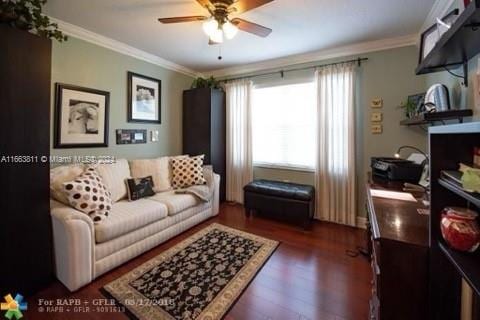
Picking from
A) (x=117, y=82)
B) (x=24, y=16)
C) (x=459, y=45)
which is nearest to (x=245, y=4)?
(x=459, y=45)

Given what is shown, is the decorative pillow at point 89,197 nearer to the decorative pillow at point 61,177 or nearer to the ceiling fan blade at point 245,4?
the decorative pillow at point 61,177

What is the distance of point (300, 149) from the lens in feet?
11.8

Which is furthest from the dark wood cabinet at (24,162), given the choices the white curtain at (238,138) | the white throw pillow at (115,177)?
the white curtain at (238,138)

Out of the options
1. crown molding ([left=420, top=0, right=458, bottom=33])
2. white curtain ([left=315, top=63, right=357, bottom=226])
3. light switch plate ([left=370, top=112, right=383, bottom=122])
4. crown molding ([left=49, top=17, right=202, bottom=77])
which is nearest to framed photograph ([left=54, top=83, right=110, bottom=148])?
crown molding ([left=49, top=17, right=202, bottom=77])

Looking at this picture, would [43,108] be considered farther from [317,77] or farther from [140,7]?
[317,77]

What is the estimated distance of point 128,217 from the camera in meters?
2.17

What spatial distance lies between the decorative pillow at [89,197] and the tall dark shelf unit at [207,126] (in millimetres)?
1910

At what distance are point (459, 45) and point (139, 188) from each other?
317cm

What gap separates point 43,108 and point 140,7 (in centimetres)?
130

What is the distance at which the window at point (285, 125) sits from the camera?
3.48m

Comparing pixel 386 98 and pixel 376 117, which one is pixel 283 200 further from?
pixel 386 98

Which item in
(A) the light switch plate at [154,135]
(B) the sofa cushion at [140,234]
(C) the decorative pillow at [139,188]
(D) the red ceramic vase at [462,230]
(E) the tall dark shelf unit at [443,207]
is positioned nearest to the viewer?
(D) the red ceramic vase at [462,230]

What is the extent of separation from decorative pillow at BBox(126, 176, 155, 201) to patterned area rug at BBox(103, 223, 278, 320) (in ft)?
2.62

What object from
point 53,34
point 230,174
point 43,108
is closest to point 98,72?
point 53,34
